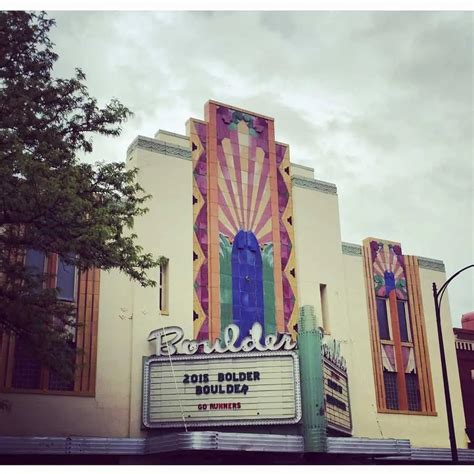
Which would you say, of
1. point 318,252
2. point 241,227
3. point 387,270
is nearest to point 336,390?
point 318,252

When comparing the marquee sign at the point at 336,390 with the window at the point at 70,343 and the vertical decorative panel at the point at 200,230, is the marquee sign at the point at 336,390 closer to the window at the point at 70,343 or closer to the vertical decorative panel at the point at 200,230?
the vertical decorative panel at the point at 200,230

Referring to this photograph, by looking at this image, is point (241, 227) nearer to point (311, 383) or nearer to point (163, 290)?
point (163, 290)

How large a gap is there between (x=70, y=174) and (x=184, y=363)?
372 inches

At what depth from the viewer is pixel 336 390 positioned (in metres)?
26.9

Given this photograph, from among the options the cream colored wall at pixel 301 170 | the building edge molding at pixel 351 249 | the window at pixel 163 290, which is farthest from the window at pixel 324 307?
the window at pixel 163 290

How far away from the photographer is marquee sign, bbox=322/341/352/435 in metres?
25.8

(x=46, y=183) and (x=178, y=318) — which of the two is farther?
(x=178, y=318)

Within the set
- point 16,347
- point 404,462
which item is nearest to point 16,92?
point 16,347

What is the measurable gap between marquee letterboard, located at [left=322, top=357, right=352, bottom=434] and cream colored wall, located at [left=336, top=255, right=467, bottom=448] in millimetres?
2141

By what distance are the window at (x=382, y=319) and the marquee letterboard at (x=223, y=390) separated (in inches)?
358

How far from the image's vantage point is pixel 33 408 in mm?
23938

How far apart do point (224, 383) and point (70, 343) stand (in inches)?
224

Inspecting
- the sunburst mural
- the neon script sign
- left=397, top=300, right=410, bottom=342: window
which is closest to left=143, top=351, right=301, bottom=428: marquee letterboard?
the neon script sign

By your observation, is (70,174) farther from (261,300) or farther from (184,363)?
(261,300)
